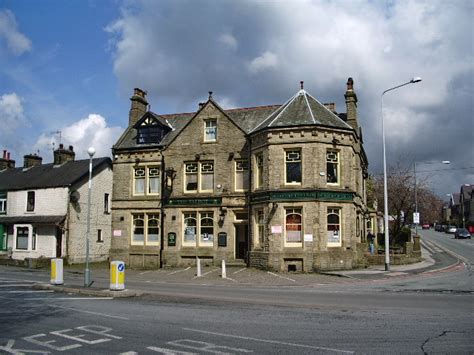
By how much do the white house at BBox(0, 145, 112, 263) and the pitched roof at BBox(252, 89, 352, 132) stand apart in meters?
14.7

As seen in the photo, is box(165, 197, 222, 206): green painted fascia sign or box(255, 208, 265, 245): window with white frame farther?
box(165, 197, 222, 206): green painted fascia sign

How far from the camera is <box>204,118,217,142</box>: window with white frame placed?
30.0m

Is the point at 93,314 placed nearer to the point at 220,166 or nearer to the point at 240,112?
the point at 220,166

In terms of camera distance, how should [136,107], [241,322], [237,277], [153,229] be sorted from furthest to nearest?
[136,107] → [153,229] → [237,277] → [241,322]

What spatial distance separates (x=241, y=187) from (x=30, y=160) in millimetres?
21596

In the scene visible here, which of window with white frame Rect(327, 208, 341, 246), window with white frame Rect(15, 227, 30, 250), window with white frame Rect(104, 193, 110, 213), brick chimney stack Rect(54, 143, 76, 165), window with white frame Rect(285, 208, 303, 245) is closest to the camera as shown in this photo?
window with white frame Rect(285, 208, 303, 245)

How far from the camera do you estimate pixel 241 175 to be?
1144 inches

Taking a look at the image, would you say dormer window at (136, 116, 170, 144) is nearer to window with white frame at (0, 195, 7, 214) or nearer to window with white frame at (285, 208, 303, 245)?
window with white frame at (285, 208, 303, 245)

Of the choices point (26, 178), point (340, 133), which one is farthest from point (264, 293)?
point (26, 178)

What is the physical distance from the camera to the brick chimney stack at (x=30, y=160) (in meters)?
40.3

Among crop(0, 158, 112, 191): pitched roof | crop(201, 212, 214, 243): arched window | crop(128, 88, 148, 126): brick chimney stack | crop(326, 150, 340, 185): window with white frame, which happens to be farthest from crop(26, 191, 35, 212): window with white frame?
crop(326, 150, 340, 185): window with white frame

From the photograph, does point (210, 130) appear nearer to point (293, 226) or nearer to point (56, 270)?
point (293, 226)

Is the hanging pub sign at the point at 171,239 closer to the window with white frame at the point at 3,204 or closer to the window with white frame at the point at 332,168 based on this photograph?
the window with white frame at the point at 332,168

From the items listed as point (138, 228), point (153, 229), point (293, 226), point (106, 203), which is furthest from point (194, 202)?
point (106, 203)
